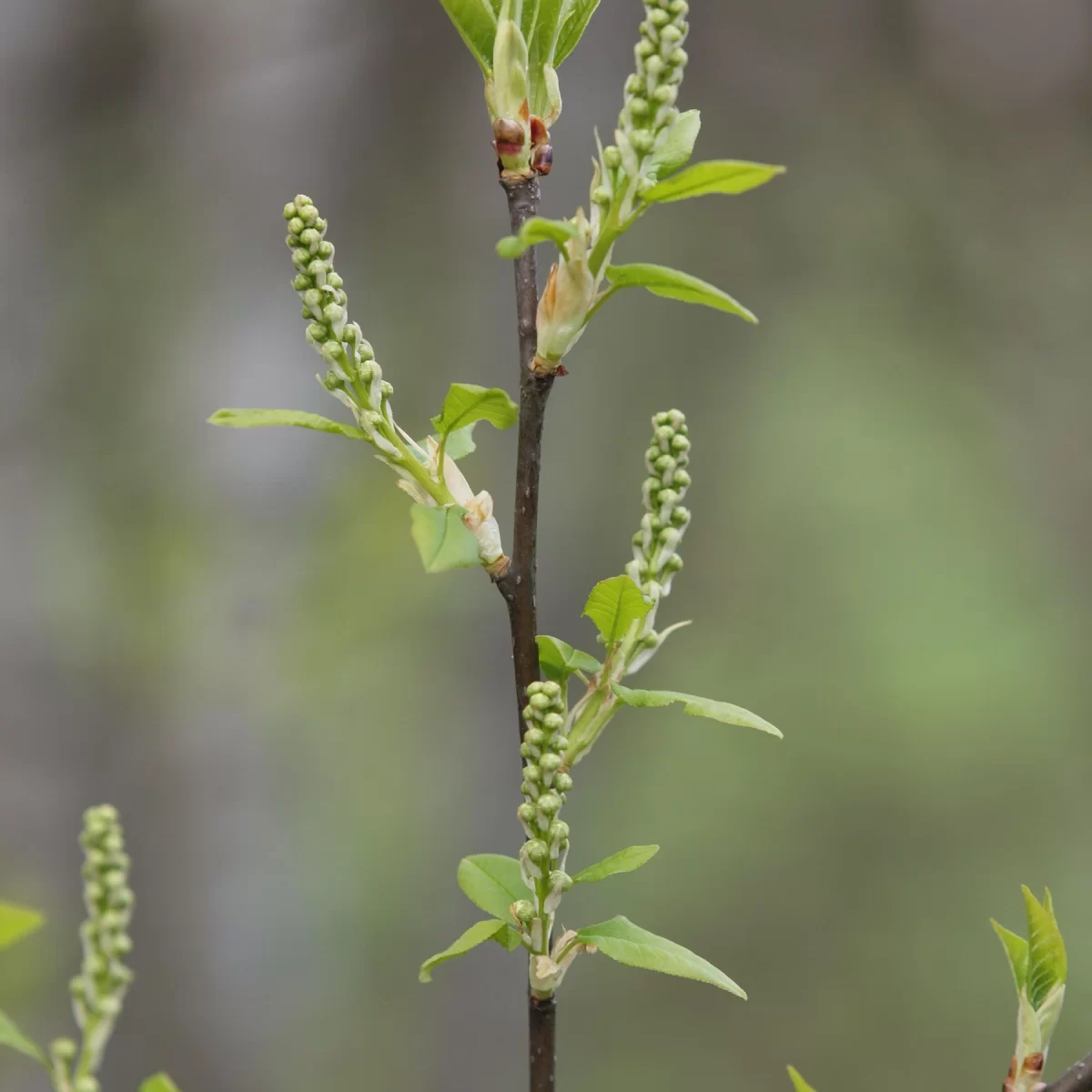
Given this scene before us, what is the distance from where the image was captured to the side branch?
584mm

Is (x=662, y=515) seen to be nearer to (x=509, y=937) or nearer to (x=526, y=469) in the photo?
(x=526, y=469)

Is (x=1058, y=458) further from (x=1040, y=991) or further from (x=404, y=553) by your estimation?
(x=1040, y=991)

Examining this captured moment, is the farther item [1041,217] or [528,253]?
[1041,217]

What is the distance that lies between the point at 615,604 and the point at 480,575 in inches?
97.3

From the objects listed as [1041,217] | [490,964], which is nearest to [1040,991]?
[490,964]

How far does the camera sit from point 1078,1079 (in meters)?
0.60

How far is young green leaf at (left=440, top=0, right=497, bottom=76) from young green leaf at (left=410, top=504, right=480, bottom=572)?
0.82 ft

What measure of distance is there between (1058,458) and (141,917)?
361cm

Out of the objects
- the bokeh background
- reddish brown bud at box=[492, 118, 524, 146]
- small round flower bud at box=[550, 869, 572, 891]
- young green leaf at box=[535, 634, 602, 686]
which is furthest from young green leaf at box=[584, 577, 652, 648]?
the bokeh background

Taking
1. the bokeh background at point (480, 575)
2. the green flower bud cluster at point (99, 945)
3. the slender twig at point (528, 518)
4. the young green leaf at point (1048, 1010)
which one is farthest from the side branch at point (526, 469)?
the bokeh background at point (480, 575)

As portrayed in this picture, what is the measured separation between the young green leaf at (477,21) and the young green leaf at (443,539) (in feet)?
0.82

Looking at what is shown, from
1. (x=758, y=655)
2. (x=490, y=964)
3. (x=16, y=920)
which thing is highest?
(x=16, y=920)

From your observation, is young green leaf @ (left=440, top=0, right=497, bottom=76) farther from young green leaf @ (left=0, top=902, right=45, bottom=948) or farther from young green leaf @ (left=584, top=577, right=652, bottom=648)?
young green leaf @ (left=0, top=902, right=45, bottom=948)

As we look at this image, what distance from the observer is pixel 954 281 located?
15.2ft
